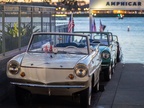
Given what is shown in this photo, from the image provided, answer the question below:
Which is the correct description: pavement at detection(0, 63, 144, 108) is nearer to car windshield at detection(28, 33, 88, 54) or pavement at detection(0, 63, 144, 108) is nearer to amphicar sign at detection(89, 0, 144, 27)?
car windshield at detection(28, 33, 88, 54)

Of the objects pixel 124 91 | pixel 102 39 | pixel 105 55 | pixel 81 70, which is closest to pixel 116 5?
pixel 102 39

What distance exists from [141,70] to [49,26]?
3812mm

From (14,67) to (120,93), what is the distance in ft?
11.2

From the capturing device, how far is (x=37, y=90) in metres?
9.07

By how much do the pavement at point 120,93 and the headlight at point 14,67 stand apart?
1243mm

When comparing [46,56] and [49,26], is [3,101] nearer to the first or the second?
[46,56]

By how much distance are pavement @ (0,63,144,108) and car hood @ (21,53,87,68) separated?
3.77 feet

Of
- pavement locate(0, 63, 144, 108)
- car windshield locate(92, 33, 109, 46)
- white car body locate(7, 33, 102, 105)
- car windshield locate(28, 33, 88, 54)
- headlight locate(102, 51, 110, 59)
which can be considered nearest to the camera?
white car body locate(7, 33, 102, 105)

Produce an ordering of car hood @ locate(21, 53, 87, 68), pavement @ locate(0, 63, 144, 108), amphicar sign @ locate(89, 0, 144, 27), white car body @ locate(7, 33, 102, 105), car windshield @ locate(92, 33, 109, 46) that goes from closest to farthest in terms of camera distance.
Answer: white car body @ locate(7, 33, 102, 105)
car hood @ locate(21, 53, 87, 68)
pavement @ locate(0, 63, 144, 108)
car windshield @ locate(92, 33, 109, 46)
amphicar sign @ locate(89, 0, 144, 27)

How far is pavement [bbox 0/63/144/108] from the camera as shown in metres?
10.2

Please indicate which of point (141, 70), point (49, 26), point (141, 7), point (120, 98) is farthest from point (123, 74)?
point (141, 7)

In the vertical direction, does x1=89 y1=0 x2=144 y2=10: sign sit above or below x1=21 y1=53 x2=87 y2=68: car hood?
above

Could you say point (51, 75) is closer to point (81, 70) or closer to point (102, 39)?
point (81, 70)

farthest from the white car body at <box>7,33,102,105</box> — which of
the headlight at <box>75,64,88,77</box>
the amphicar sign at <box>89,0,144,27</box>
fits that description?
the amphicar sign at <box>89,0,144,27</box>
